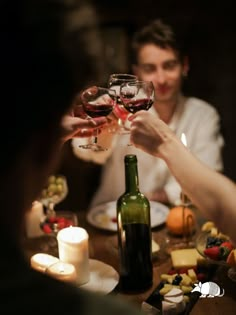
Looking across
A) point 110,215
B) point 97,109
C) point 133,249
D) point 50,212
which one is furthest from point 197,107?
point 133,249

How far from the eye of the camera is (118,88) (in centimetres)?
152

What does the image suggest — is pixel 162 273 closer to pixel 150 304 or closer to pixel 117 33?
pixel 150 304

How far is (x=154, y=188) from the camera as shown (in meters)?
2.65

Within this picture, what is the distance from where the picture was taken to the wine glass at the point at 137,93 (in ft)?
4.87

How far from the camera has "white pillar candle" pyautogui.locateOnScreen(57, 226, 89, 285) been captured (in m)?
1.39

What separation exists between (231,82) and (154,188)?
137 centimetres

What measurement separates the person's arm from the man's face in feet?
3.80

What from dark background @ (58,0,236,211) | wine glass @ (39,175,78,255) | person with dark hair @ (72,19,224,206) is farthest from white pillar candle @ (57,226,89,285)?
dark background @ (58,0,236,211)

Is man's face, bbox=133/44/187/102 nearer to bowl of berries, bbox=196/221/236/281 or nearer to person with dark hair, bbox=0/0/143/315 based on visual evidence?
bowl of berries, bbox=196/221/236/281

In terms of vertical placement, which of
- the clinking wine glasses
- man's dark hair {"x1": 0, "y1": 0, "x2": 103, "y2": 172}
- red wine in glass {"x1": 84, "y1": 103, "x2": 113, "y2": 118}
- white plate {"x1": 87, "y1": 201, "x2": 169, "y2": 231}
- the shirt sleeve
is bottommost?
white plate {"x1": 87, "y1": 201, "x2": 169, "y2": 231}

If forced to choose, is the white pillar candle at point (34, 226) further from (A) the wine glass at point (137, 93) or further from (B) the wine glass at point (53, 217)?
(A) the wine glass at point (137, 93)

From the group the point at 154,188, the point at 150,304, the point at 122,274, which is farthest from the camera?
the point at 154,188

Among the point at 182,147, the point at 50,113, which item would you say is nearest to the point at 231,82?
the point at 182,147

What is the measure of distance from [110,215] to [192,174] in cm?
65
